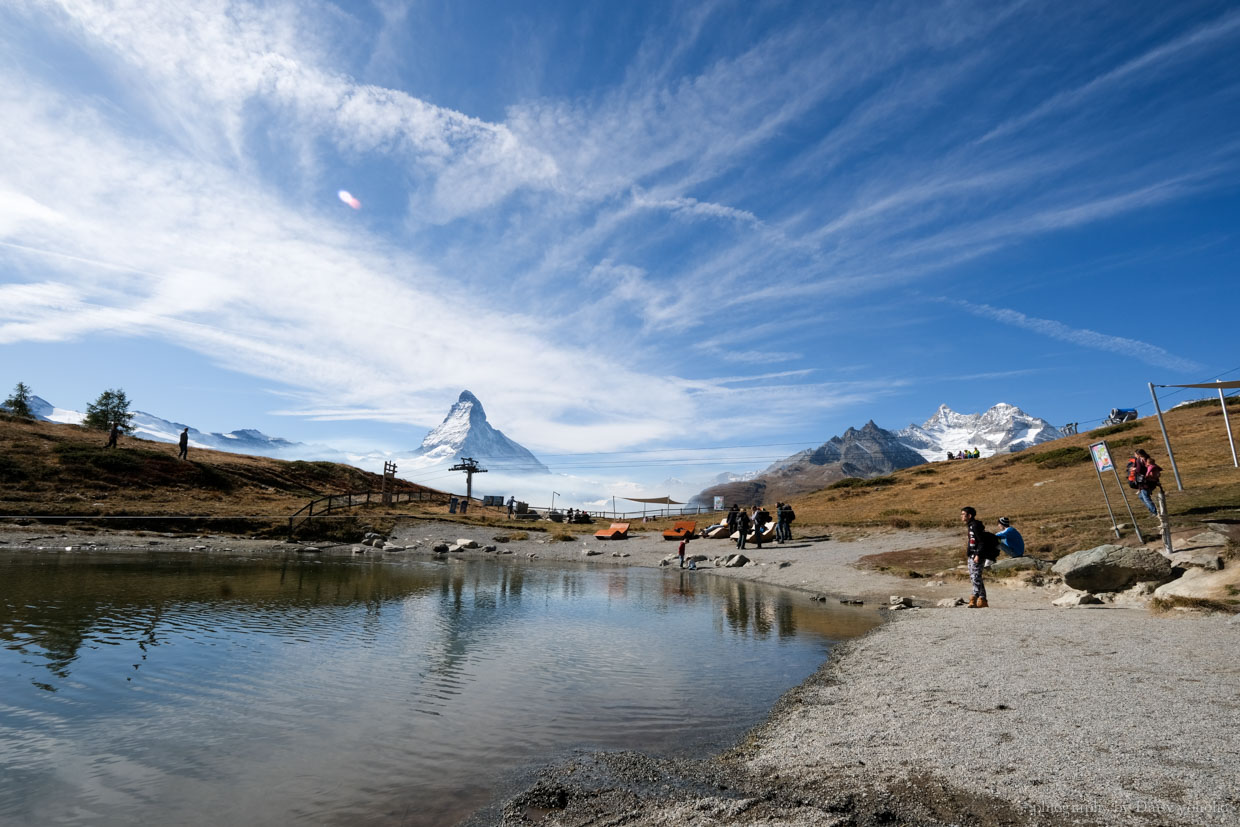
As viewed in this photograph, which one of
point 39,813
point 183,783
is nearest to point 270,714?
point 183,783

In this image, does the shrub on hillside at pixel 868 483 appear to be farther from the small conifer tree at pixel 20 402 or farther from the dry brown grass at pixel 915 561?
the small conifer tree at pixel 20 402

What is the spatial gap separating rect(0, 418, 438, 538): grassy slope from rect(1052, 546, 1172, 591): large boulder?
53837 mm

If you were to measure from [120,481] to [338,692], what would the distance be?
5578 centimetres

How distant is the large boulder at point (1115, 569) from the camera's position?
A: 1665 cm

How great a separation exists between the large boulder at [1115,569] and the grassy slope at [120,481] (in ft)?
177

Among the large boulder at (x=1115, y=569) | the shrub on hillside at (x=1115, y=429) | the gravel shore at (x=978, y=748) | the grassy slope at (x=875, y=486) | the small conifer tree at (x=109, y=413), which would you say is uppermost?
the small conifer tree at (x=109, y=413)

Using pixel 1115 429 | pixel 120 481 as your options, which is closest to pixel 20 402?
pixel 120 481

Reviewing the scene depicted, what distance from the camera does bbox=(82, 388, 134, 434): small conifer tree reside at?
102 m

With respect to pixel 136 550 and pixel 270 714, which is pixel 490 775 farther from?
pixel 136 550

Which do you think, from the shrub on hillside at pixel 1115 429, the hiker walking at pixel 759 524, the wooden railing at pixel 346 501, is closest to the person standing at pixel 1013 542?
the hiker walking at pixel 759 524

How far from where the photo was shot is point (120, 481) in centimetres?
5159

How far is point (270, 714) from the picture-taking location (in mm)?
8969

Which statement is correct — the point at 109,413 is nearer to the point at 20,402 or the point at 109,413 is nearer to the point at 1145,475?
the point at 20,402

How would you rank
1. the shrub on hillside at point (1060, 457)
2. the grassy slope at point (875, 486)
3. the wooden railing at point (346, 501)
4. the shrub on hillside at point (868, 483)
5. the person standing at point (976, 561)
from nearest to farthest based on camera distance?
the person standing at point (976, 561)
the grassy slope at point (875, 486)
the wooden railing at point (346, 501)
the shrub on hillside at point (1060, 457)
the shrub on hillside at point (868, 483)
